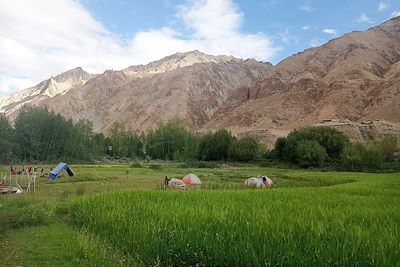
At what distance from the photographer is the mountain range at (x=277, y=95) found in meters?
129

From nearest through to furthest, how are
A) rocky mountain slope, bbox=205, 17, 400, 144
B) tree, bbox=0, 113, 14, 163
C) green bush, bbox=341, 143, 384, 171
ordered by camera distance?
tree, bbox=0, 113, 14, 163 < green bush, bbox=341, 143, 384, 171 < rocky mountain slope, bbox=205, 17, 400, 144

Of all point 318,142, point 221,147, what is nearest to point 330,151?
point 318,142

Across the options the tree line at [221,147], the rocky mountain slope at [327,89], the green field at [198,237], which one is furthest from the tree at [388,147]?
the green field at [198,237]

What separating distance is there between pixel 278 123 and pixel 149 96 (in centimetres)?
6105

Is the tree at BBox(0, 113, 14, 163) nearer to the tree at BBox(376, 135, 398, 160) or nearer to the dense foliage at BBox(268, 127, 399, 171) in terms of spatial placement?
the dense foliage at BBox(268, 127, 399, 171)

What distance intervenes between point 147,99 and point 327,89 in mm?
73490

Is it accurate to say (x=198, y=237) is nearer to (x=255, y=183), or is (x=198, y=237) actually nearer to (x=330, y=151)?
(x=255, y=183)

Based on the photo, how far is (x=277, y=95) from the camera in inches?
6216

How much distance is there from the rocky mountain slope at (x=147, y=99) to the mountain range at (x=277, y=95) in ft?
1.38

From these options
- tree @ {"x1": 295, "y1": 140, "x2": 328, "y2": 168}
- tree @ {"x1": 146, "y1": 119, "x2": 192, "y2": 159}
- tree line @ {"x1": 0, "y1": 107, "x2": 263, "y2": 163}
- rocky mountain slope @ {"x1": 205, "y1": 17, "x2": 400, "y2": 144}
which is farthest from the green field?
rocky mountain slope @ {"x1": 205, "y1": 17, "x2": 400, "y2": 144}

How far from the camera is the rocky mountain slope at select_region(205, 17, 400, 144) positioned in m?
129

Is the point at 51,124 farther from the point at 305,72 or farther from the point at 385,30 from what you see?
the point at 385,30

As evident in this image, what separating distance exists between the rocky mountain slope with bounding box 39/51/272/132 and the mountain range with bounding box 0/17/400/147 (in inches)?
16.6

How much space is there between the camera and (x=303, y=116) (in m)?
138
